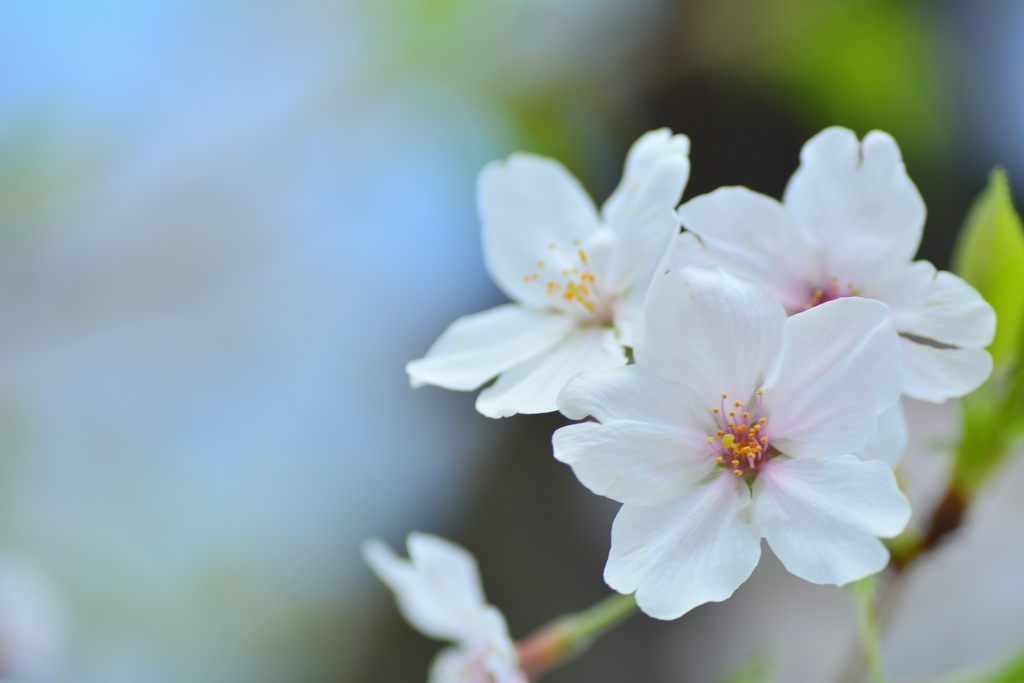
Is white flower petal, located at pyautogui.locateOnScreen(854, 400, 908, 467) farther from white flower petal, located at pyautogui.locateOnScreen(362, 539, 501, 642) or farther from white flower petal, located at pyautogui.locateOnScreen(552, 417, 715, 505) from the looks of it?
white flower petal, located at pyautogui.locateOnScreen(362, 539, 501, 642)

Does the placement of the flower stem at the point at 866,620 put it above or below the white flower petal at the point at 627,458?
below

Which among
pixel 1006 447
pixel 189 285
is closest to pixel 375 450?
pixel 189 285

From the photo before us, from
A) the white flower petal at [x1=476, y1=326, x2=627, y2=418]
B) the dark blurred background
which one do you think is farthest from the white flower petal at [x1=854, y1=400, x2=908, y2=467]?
the dark blurred background

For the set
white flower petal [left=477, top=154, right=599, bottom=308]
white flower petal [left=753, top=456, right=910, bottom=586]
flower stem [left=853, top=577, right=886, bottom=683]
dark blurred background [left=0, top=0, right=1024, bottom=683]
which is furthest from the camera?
dark blurred background [left=0, top=0, right=1024, bottom=683]

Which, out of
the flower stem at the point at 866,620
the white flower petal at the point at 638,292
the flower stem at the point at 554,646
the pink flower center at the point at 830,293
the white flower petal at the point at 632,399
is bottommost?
the flower stem at the point at 866,620

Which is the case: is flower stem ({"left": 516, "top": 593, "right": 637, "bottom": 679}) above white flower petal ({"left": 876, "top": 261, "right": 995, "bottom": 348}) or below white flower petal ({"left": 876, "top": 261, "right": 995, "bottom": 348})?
below

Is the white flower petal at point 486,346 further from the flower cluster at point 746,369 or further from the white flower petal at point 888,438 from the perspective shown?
the white flower petal at point 888,438

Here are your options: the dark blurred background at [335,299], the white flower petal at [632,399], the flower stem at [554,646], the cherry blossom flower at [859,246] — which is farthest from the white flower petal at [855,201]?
the dark blurred background at [335,299]
